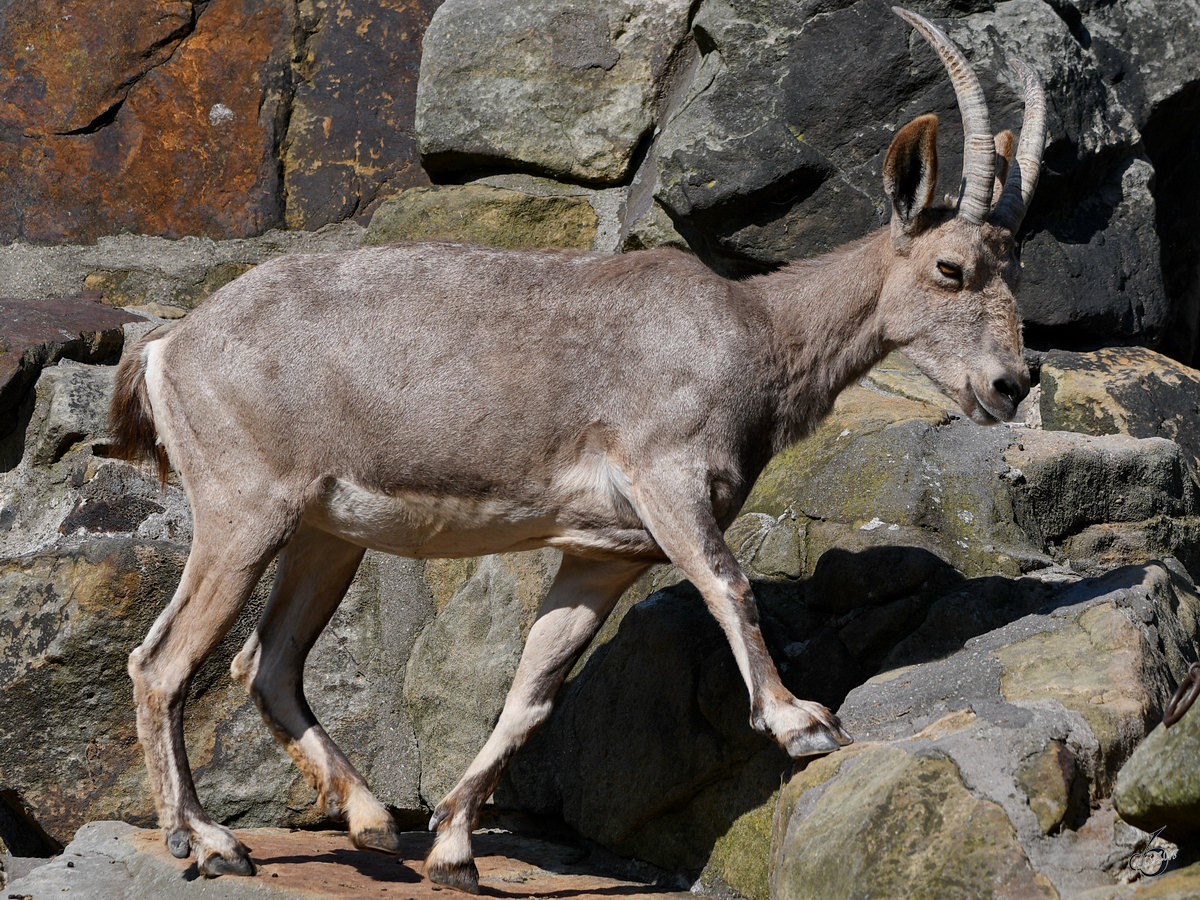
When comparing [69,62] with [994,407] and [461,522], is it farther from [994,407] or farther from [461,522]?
[994,407]

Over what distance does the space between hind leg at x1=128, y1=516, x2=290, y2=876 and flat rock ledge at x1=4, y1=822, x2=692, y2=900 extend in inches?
7.7

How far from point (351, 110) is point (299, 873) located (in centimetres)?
433

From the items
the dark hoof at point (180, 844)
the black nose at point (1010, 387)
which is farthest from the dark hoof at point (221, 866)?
the black nose at point (1010, 387)

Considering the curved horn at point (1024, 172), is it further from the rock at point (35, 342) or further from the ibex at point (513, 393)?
the rock at point (35, 342)

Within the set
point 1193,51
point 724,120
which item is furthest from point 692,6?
point 1193,51

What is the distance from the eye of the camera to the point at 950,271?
4.77 meters

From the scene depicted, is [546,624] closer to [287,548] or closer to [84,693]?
[287,548]

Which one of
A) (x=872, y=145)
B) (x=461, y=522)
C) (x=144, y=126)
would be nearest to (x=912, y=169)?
(x=872, y=145)

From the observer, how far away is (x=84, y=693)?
548 cm

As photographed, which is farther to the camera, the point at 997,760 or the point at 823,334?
the point at 823,334

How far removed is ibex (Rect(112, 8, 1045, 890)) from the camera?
4613 mm

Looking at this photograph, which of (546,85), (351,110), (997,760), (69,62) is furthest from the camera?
(351,110)

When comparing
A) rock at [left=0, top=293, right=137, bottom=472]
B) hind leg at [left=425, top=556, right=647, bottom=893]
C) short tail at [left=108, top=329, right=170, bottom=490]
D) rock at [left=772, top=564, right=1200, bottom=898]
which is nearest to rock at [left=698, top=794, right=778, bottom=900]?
rock at [left=772, top=564, right=1200, bottom=898]

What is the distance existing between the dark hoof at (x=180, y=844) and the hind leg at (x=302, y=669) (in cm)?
59
